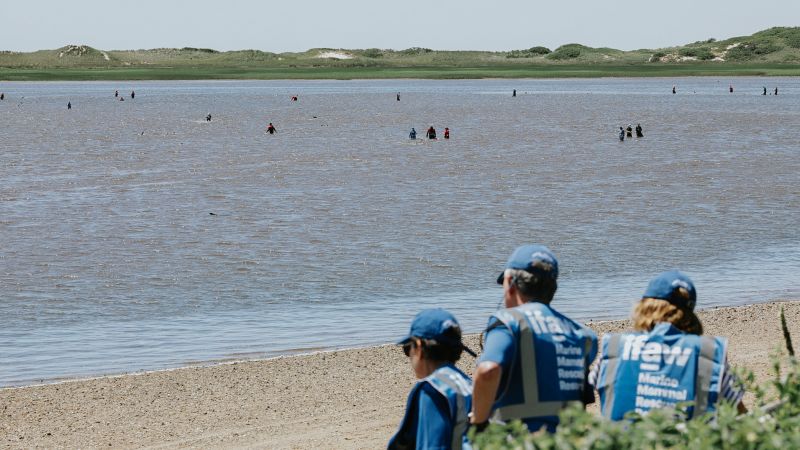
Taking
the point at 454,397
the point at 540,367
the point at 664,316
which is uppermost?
the point at 664,316

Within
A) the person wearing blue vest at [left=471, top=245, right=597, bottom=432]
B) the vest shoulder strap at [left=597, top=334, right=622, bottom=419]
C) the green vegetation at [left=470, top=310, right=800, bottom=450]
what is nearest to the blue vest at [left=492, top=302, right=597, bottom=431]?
the person wearing blue vest at [left=471, top=245, right=597, bottom=432]

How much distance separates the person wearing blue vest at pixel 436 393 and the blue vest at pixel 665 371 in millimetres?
755

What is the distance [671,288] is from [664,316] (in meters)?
0.14

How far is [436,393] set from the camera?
590 cm

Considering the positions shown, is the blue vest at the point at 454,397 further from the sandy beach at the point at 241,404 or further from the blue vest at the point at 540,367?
the sandy beach at the point at 241,404

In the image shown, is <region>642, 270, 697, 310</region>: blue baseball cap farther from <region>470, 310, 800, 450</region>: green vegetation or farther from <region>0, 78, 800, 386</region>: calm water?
<region>0, 78, 800, 386</region>: calm water

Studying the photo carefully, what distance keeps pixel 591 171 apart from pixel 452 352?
4417 cm

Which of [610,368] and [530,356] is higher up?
[530,356]

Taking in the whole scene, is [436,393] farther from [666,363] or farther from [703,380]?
[703,380]

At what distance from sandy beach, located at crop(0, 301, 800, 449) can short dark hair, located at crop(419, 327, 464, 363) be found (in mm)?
6008

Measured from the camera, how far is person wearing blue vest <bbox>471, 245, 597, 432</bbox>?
5812 mm

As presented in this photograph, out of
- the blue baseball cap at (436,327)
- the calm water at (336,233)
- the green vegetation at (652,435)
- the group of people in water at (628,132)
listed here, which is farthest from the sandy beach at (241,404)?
the group of people in water at (628,132)

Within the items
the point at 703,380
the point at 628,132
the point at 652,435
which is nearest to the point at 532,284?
the point at 703,380

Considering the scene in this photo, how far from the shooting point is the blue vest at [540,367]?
19.4 ft
